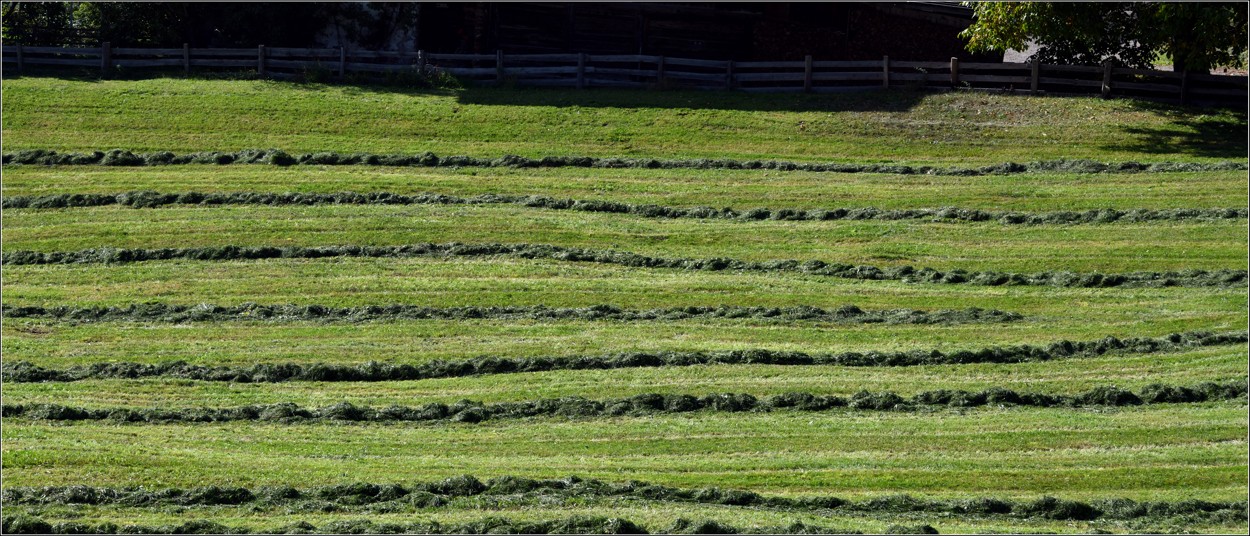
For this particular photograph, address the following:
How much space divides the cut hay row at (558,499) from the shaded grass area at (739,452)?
0.39 meters

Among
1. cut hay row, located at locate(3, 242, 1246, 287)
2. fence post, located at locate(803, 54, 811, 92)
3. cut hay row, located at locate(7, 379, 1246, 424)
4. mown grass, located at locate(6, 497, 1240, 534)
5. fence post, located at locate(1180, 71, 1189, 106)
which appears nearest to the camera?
mown grass, located at locate(6, 497, 1240, 534)

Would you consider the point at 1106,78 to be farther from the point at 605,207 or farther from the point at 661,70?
the point at 605,207

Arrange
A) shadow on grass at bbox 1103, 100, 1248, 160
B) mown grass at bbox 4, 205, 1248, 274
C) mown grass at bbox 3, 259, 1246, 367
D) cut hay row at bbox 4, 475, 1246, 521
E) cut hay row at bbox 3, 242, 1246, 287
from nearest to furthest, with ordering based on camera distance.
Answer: cut hay row at bbox 4, 475, 1246, 521 < mown grass at bbox 3, 259, 1246, 367 < cut hay row at bbox 3, 242, 1246, 287 < mown grass at bbox 4, 205, 1248, 274 < shadow on grass at bbox 1103, 100, 1248, 160

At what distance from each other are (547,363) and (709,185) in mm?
11924

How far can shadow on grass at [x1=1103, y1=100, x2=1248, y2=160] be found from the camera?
132 ft

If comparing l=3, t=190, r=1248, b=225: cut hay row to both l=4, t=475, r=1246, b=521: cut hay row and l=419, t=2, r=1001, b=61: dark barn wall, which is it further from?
l=4, t=475, r=1246, b=521: cut hay row

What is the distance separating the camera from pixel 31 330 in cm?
3012

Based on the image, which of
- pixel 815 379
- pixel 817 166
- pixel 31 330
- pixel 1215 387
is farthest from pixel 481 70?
pixel 1215 387

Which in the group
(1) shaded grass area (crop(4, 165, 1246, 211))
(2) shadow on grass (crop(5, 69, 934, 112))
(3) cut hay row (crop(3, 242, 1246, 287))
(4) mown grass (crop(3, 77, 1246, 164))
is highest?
(2) shadow on grass (crop(5, 69, 934, 112))

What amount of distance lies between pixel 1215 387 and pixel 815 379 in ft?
20.7

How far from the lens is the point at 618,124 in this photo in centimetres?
4328

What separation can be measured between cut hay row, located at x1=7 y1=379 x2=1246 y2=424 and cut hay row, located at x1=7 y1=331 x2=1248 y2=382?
177 cm

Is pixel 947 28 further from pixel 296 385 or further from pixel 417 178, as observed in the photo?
pixel 296 385

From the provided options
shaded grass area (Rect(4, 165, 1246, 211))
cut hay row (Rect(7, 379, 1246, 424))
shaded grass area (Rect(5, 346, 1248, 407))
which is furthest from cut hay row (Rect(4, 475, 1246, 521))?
shaded grass area (Rect(4, 165, 1246, 211))
